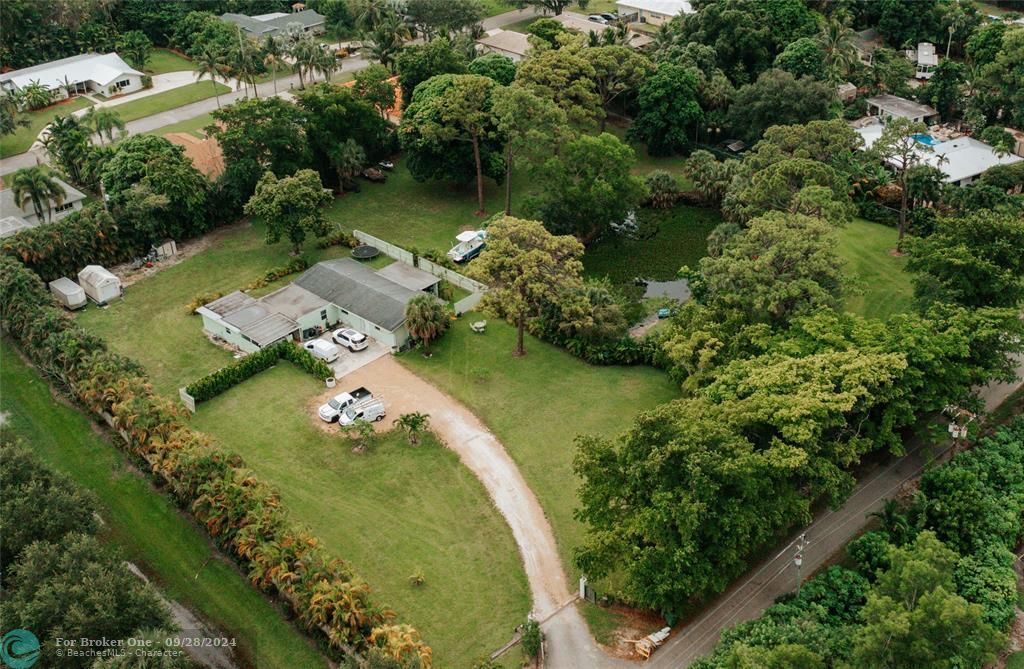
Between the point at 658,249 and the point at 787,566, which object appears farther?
the point at 658,249

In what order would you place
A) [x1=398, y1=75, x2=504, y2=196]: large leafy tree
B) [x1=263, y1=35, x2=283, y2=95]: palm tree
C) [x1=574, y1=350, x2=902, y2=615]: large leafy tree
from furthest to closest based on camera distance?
[x1=263, y1=35, x2=283, y2=95]: palm tree < [x1=398, y1=75, x2=504, y2=196]: large leafy tree < [x1=574, y1=350, x2=902, y2=615]: large leafy tree

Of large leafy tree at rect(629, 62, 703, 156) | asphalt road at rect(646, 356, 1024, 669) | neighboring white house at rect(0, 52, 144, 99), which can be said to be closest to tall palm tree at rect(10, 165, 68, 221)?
neighboring white house at rect(0, 52, 144, 99)

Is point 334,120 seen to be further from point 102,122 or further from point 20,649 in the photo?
point 20,649

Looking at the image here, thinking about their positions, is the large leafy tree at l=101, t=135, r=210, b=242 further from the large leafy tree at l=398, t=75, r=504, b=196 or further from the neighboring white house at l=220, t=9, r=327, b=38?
the neighboring white house at l=220, t=9, r=327, b=38

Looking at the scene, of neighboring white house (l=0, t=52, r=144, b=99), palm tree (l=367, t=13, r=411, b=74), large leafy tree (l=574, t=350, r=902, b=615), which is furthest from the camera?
neighboring white house (l=0, t=52, r=144, b=99)

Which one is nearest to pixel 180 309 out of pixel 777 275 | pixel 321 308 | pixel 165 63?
pixel 321 308

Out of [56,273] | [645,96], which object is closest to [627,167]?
[645,96]
